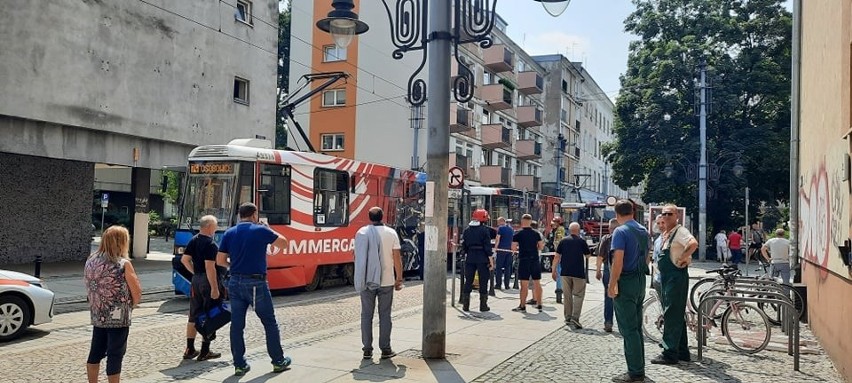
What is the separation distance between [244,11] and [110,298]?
20108 millimetres

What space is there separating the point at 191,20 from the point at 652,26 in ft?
88.7

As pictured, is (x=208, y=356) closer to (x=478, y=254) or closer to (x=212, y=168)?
(x=478, y=254)

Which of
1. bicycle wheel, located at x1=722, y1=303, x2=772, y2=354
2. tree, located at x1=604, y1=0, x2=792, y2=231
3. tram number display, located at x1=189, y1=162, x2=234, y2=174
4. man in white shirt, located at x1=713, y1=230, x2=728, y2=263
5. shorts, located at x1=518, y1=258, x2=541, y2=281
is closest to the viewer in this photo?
Answer: bicycle wheel, located at x1=722, y1=303, x2=772, y2=354

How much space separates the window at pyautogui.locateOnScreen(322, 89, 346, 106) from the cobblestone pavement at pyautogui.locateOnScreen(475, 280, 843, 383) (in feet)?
106

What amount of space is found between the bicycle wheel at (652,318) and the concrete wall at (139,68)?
48.5 feet

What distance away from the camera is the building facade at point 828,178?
772cm

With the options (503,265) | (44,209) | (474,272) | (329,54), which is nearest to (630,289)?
(474,272)

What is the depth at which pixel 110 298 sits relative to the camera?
5.90m

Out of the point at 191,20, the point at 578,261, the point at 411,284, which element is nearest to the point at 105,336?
the point at 578,261

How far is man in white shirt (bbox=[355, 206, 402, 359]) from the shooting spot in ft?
26.3

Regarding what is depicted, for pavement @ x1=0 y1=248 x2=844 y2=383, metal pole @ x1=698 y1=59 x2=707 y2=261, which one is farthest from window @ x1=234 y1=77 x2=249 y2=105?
metal pole @ x1=698 y1=59 x2=707 y2=261

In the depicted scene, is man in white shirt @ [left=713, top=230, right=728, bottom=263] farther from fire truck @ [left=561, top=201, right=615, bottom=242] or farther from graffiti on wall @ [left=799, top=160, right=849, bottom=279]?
graffiti on wall @ [left=799, top=160, right=849, bottom=279]

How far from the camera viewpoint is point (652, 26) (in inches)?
1566

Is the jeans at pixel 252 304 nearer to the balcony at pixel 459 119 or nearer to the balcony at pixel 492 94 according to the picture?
the balcony at pixel 459 119
